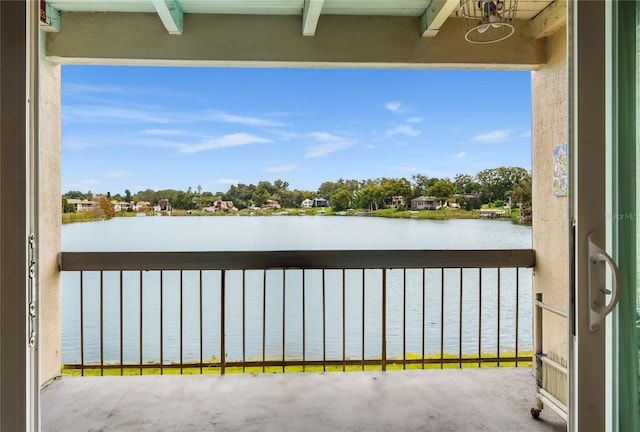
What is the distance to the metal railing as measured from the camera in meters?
3.74

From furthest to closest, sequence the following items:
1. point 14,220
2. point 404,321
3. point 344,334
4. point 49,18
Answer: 1. point 404,321
2. point 344,334
3. point 49,18
4. point 14,220

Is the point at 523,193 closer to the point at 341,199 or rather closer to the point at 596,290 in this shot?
the point at 341,199

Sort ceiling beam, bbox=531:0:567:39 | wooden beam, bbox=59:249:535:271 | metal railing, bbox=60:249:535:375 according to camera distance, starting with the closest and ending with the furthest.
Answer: ceiling beam, bbox=531:0:567:39
wooden beam, bbox=59:249:535:271
metal railing, bbox=60:249:535:375

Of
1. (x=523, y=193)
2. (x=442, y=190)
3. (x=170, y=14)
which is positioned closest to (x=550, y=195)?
(x=523, y=193)

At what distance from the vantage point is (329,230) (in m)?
4.00

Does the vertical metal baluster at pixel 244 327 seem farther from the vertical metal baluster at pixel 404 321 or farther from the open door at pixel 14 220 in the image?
the open door at pixel 14 220

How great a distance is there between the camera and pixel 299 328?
3.98 m

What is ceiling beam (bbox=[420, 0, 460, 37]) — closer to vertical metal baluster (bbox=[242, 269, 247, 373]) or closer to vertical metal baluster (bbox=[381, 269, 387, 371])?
vertical metal baluster (bbox=[381, 269, 387, 371])

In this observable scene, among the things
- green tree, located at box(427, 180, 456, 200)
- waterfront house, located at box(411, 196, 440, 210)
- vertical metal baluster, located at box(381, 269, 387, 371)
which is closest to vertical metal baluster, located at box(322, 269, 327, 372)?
vertical metal baluster, located at box(381, 269, 387, 371)

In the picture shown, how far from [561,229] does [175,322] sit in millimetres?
3332

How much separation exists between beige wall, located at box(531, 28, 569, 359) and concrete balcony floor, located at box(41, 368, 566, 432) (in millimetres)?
565

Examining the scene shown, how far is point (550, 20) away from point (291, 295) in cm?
304

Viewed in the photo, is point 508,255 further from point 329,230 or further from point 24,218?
point 24,218

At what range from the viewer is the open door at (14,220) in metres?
1.17
